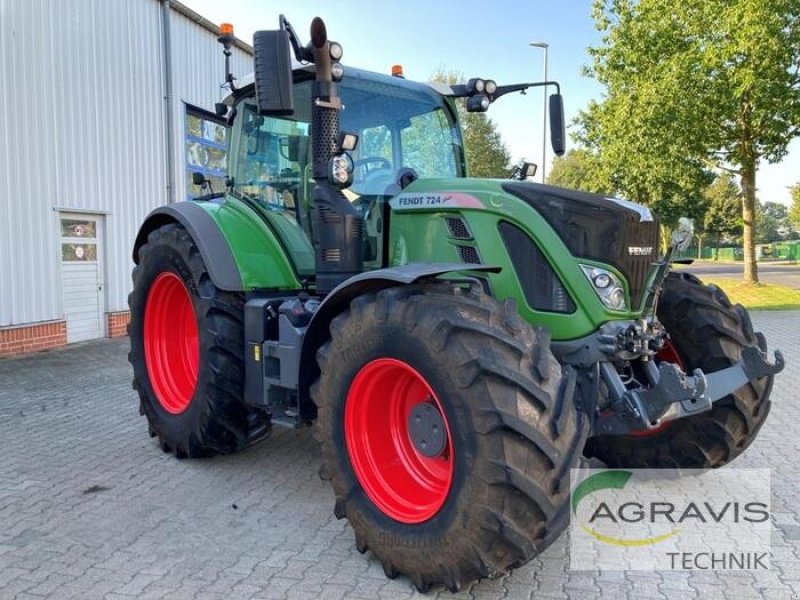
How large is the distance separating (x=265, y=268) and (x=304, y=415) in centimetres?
114

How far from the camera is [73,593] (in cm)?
298

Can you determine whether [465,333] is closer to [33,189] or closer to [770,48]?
[33,189]

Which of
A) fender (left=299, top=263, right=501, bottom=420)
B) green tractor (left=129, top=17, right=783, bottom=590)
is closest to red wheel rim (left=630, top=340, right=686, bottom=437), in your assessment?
green tractor (left=129, top=17, right=783, bottom=590)

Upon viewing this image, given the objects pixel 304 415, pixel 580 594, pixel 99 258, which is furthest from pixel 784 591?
pixel 99 258

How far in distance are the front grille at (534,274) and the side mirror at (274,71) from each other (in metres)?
1.23

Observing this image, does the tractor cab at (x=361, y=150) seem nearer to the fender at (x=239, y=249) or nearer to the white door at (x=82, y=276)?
the fender at (x=239, y=249)

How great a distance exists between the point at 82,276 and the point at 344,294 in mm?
8262

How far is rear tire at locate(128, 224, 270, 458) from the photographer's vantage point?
14.3 ft

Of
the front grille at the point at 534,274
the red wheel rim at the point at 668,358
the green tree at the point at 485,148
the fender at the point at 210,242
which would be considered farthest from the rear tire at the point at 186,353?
the green tree at the point at 485,148

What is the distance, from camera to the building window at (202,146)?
12.5 m

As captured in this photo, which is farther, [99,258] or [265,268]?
[99,258]

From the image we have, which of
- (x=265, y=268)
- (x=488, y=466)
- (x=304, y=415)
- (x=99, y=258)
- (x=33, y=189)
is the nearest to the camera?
(x=488, y=466)

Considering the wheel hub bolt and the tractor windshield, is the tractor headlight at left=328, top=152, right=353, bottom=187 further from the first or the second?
the wheel hub bolt

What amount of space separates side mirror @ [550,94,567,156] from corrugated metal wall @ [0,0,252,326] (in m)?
7.33
